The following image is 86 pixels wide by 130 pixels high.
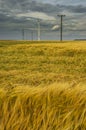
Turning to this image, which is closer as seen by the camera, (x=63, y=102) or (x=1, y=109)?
(x=63, y=102)

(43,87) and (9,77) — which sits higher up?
(43,87)

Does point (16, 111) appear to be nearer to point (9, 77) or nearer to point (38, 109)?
point (38, 109)

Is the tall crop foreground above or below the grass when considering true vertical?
above

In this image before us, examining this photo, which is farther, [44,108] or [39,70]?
[39,70]

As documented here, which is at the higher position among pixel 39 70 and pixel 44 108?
pixel 44 108

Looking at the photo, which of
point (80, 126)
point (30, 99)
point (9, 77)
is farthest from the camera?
point (9, 77)

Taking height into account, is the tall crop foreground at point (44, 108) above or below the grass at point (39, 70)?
above

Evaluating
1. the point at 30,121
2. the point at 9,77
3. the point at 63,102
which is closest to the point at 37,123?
the point at 30,121

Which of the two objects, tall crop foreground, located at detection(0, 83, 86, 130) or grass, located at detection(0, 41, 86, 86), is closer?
tall crop foreground, located at detection(0, 83, 86, 130)

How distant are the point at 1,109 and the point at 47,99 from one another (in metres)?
0.71

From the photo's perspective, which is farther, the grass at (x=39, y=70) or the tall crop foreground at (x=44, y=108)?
the grass at (x=39, y=70)

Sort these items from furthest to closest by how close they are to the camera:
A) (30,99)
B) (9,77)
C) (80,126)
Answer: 1. (9,77)
2. (30,99)
3. (80,126)

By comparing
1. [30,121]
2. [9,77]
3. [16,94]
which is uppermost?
[16,94]

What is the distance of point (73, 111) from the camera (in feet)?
16.6
